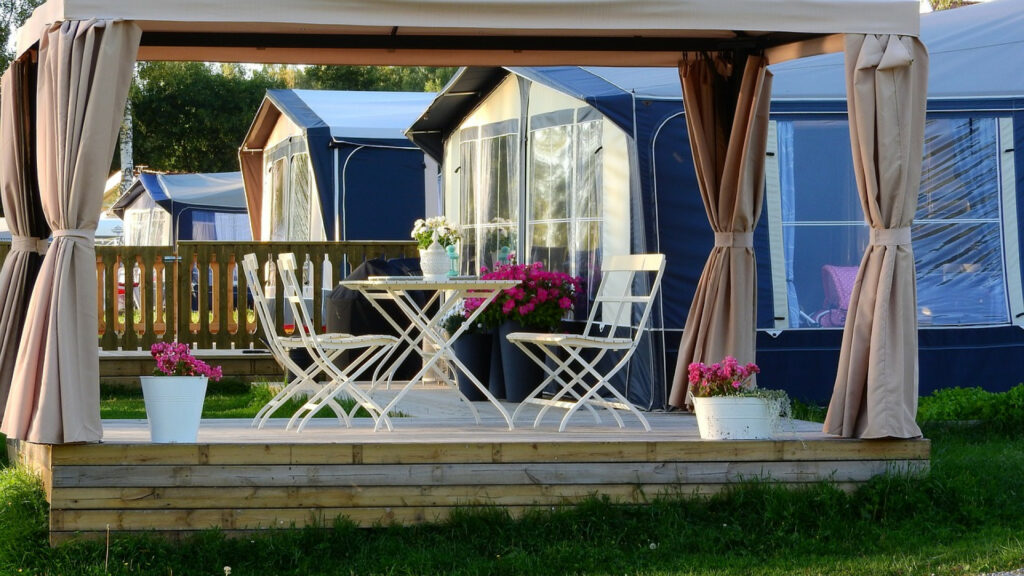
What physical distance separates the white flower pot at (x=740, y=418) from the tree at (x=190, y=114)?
23619mm

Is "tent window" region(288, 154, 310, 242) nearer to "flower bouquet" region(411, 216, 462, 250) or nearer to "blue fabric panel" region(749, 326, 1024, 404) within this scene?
"flower bouquet" region(411, 216, 462, 250)

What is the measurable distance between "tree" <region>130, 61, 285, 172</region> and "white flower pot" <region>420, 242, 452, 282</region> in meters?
21.7

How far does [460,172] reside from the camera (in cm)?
1004

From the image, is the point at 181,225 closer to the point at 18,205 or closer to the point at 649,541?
the point at 18,205

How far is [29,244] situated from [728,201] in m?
3.21

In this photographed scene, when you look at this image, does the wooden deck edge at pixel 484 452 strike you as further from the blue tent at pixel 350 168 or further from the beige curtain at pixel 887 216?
the blue tent at pixel 350 168

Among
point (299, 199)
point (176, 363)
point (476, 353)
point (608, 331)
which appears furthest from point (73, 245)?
point (299, 199)

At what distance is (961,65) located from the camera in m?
8.27

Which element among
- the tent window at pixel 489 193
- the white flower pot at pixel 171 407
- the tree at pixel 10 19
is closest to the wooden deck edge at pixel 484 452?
the white flower pot at pixel 171 407

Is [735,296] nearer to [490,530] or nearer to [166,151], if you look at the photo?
[490,530]

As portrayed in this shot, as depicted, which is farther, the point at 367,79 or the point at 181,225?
the point at 367,79

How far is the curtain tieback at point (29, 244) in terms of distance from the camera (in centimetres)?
580

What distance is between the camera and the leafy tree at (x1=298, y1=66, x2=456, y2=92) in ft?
101

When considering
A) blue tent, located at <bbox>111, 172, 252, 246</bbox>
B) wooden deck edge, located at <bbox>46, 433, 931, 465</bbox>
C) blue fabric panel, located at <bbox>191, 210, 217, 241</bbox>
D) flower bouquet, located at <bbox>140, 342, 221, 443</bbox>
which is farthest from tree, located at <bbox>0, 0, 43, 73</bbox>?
wooden deck edge, located at <bbox>46, 433, 931, 465</bbox>
